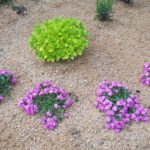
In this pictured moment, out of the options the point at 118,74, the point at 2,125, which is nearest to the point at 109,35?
the point at 118,74

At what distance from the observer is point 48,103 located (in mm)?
4375

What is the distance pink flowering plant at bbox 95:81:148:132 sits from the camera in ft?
13.8

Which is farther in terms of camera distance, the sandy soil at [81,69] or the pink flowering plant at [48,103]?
the pink flowering plant at [48,103]

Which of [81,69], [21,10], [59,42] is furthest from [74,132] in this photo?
[21,10]

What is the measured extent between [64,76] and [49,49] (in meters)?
0.38

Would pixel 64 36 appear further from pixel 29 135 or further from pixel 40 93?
pixel 29 135

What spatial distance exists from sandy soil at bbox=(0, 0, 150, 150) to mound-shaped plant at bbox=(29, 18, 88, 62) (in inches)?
7.8

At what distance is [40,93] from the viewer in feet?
14.5

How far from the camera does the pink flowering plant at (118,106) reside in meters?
4.21

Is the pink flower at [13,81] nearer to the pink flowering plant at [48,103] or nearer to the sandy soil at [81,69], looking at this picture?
the sandy soil at [81,69]

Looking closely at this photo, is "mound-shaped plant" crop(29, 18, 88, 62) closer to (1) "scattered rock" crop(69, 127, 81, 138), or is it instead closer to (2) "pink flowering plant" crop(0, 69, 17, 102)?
(2) "pink flowering plant" crop(0, 69, 17, 102)

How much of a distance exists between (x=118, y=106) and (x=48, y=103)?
771mm

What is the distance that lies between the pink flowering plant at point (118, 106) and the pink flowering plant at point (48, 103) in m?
0.38

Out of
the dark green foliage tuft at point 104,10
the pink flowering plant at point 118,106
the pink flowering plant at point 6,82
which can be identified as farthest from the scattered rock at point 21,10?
the pink flowering plant at point 118,106
